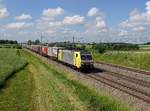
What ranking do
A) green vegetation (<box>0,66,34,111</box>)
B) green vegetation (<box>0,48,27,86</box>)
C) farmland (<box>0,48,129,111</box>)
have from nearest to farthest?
1. farmland (<box>0,48,129,111</box>)
2. green vegetation (<box>0,66,34,111</box>)
3. green vegetation (<box>0,48,27,86</box>)

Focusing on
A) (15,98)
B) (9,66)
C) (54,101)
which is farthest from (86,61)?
(54,101)

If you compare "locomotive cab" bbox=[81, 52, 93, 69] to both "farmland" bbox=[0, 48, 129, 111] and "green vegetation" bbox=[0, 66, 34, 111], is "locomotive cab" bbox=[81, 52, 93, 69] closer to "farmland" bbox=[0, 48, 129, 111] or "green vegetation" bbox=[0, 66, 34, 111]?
"green vegetation" bbox=[0, 66, 34, 111]

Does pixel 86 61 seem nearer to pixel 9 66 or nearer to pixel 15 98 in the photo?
pixel 9 66

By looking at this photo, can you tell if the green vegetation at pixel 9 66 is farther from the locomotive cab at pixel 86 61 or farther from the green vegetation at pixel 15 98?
the locomotive cab at pixel 86 61

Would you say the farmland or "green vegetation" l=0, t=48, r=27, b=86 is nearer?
the farmland

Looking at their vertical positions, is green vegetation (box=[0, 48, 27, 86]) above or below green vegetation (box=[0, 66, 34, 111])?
below

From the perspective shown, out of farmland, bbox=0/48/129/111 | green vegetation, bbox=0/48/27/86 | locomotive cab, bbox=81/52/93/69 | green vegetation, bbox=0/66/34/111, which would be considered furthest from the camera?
locomotive cab, bbox=81/52/93/69

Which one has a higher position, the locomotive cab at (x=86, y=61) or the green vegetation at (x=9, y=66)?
the locomotive cab at (x=86, y=61)

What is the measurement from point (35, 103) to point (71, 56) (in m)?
26.0

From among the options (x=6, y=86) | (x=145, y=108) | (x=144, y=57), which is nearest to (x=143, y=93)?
(x=145, y=108)

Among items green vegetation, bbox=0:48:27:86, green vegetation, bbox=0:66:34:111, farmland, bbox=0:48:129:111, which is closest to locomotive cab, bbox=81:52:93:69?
green vegetation, bbox=0:48:27:86

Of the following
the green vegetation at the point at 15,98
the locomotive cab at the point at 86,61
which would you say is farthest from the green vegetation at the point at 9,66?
the locomotive cab at the point at 86,61

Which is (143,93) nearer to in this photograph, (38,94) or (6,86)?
(38,94)

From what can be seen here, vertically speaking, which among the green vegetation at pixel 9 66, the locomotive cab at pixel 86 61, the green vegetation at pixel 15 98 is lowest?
the green vegetation at pixel 9 66
